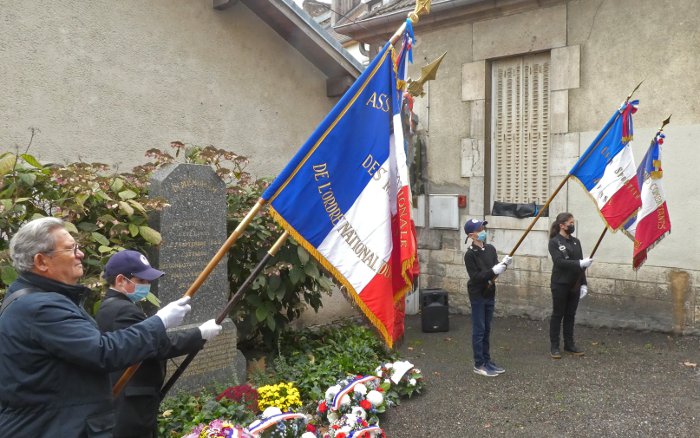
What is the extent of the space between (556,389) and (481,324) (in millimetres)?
983

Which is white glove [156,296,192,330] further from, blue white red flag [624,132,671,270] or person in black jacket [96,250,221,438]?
blue white red flag [624,132,671,270]

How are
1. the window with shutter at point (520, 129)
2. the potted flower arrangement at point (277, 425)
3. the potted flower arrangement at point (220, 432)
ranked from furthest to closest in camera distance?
the window with shutter at point (520, 129) < the potted flower arrangement at point (277, 425) < the potted flower arrangement at point (220, 432)

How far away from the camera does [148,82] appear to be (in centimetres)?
746

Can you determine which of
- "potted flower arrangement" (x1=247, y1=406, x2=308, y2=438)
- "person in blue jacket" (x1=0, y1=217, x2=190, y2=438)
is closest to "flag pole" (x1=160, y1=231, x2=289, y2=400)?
"person in blue jacket" (x1=0, y1=217, x2=190, y2=438)

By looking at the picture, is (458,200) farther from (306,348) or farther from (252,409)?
(252,409)

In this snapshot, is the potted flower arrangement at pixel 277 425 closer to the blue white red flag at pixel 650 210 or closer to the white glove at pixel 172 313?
the white glove at pixel 172 313

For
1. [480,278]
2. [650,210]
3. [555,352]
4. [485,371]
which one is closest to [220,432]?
[480,278]

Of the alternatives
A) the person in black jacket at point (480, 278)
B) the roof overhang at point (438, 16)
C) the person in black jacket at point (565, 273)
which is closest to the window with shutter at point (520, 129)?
the roof overhang at point (438, 16)

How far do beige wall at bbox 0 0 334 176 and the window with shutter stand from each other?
117 inches

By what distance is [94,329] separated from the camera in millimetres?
2432

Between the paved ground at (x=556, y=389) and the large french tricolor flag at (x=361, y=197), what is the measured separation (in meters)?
2.08

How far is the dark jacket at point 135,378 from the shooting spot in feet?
10.0

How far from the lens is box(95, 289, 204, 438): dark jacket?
3.06 m

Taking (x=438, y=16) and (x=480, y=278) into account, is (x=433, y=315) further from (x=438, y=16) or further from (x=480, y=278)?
(x=438, y=16)
